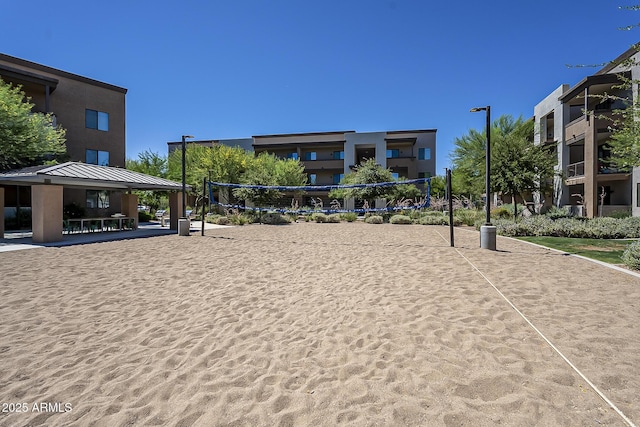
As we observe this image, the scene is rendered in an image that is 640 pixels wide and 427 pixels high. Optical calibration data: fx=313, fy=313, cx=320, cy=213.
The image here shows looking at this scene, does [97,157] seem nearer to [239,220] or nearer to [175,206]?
[175,206]

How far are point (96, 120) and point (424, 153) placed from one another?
4045 centimetres

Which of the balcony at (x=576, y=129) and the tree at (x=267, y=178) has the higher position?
the balcony at (x=576, y=129)

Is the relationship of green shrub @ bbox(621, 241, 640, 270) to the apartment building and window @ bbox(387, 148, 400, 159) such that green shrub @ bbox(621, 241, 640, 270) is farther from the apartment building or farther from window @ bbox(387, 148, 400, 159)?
window @ bbox(387, 148, 400, 159)

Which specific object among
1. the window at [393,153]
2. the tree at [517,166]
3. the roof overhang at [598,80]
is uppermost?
the roof overhang at [598,80]

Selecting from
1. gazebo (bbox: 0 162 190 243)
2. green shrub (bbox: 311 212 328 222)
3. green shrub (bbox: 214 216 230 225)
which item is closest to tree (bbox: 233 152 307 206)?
green shrub (bbox: 214 216 230 225)

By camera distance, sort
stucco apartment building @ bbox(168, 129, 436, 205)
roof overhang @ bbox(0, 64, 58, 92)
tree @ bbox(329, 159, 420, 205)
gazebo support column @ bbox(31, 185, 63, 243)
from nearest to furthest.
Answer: gazebo support column @ bbox(31, 185, 63, 243), roof overhang @ bbox(0, 64, 58, 92), tree @ bbox(329, 159, 420, 205), stucco apartment building @ bbox(168, 129, 436, 205)

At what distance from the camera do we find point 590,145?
22.8m

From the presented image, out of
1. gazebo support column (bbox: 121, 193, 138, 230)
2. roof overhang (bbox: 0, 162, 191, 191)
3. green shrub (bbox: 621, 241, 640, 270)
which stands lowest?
green shrub (bbox: 621, 241, 640, 270)

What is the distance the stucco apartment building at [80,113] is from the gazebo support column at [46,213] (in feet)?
31.4

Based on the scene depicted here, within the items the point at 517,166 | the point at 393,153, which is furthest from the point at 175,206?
the point at 393,153

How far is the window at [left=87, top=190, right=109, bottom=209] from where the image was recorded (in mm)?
25641

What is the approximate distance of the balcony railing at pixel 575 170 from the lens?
25.8m

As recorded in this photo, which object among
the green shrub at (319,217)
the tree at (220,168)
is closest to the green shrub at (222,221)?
the tree at (220,168)

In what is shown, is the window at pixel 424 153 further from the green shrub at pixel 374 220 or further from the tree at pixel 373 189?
the green shrub at pixel 374 220
